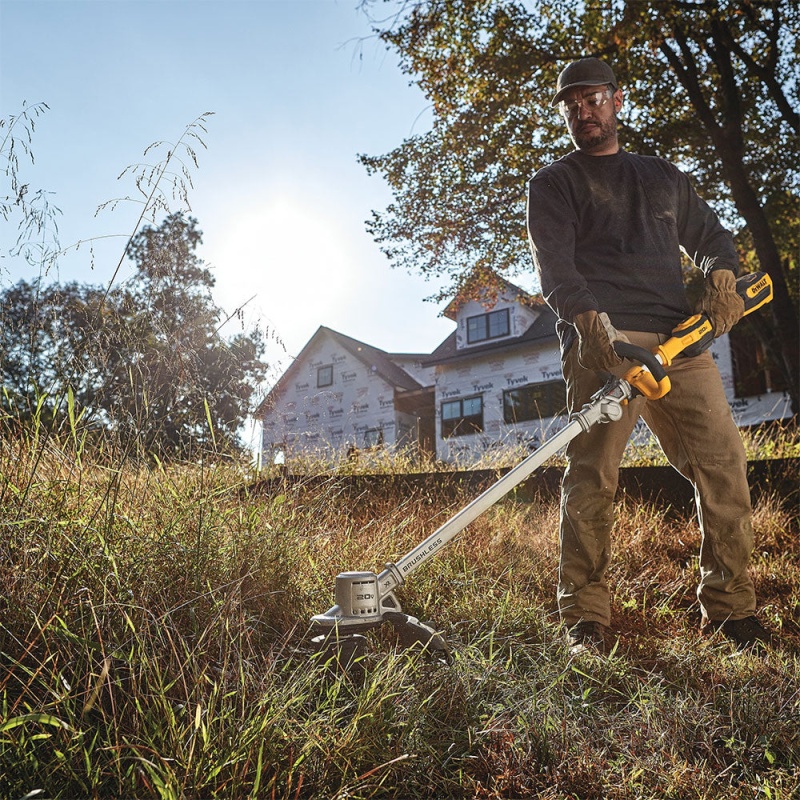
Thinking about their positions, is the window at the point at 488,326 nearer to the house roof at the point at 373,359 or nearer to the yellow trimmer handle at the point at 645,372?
the house roof at the point at 373,359

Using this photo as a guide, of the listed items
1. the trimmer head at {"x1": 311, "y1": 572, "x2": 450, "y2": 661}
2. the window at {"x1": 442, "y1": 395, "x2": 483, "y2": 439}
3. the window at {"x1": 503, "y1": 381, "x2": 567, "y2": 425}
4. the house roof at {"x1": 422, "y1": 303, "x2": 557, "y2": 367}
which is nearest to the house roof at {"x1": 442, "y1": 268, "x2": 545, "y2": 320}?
the house roof at {"x1": 422, "y1": 303, "x2": 557, "y2": 367}

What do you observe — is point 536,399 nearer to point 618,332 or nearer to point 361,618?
point 618,332

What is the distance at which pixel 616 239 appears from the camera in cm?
287

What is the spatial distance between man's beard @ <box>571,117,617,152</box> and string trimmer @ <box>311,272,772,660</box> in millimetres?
788

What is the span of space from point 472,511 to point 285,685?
805 mm

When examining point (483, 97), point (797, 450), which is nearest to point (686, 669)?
point (797, 450)

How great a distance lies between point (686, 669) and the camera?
226 cm

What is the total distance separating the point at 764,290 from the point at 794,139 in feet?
30.5

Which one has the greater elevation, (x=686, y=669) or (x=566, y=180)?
(x=566, y=180)

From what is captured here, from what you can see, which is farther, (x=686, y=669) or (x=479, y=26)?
(x=479, y=26)

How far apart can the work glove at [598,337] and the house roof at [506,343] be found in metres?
13.8

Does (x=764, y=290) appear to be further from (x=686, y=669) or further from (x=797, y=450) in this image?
(x=797, y=450)

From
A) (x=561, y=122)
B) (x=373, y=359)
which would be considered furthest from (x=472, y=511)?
(x=373, y=359)

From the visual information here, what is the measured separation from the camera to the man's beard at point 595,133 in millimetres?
2951
